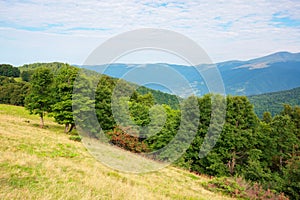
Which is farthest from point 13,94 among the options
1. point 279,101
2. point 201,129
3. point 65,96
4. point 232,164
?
point 279,101

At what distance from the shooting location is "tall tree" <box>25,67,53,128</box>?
1449 inches

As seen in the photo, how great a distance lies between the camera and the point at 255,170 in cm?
3231

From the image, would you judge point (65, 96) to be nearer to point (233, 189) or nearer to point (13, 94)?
point (233, 189)

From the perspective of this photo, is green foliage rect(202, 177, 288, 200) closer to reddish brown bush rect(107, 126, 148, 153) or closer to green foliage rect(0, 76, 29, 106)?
reddish brown bush rect(107, 126, 148, 153)

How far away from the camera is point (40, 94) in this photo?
123 feet

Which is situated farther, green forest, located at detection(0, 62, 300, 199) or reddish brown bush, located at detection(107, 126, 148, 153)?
green forest, located at detection(0, 62, 300, 199)

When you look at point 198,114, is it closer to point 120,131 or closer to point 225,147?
point 225,147

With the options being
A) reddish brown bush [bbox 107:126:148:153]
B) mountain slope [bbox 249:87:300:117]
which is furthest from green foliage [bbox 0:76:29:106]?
mountain slope [bbox 249:87:300:117]

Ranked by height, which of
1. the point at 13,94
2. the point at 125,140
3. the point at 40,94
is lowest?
the point at 125,140

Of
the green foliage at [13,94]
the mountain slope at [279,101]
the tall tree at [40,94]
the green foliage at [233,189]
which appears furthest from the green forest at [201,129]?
the mountain slope at [279,101]

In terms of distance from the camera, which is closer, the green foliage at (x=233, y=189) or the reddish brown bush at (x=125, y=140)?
the green foliage at (x=233, y=189)

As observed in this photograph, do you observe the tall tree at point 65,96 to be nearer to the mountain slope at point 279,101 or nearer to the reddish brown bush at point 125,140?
the reddish brown bush at point 125,140

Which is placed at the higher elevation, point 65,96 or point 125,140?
point 65,96

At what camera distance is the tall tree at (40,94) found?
36812 millimetres
